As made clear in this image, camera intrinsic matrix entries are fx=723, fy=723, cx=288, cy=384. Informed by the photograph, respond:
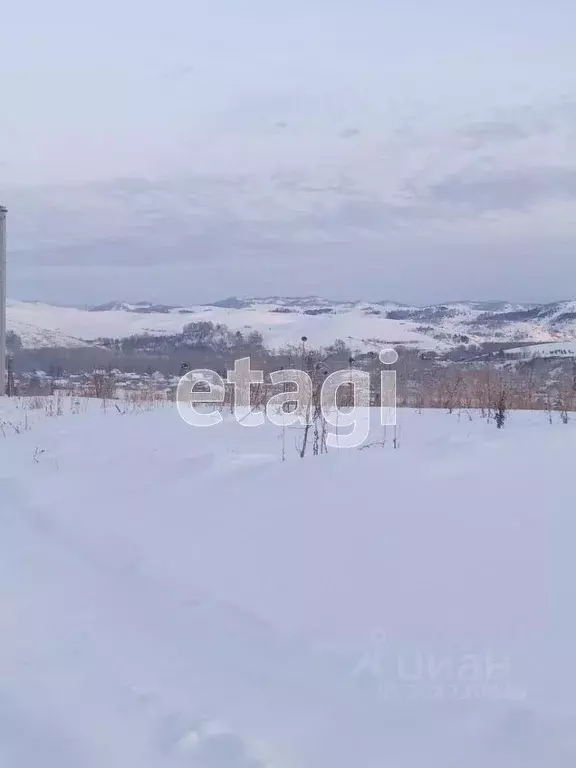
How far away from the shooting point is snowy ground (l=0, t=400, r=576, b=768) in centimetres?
247

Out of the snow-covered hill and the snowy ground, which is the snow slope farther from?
the snowy ground

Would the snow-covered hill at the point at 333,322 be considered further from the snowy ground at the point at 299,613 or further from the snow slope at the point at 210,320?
the snowy ground at the point at 299,613

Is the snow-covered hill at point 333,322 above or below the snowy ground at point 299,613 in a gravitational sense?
above

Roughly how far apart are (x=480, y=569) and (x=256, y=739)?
1.55m

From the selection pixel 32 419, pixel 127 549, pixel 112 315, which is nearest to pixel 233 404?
pixel 32 419

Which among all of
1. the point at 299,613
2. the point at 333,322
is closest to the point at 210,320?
the point at 333,322

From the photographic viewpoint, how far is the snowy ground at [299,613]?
2.47 metres

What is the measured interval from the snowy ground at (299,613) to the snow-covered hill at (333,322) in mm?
11508

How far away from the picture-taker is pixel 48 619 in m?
3.44

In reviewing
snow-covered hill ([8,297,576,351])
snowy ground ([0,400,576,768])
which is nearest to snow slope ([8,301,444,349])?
snow-covered hill ([8,297,576,351])

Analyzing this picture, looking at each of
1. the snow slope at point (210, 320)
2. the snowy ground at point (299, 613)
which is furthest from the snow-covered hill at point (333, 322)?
the snowy ground at point (299, 613)

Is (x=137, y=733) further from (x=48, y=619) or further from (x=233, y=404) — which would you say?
(x=233, y=404)

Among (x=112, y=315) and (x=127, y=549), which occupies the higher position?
(x=112, y=315)

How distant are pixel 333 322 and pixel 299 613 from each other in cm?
2293
